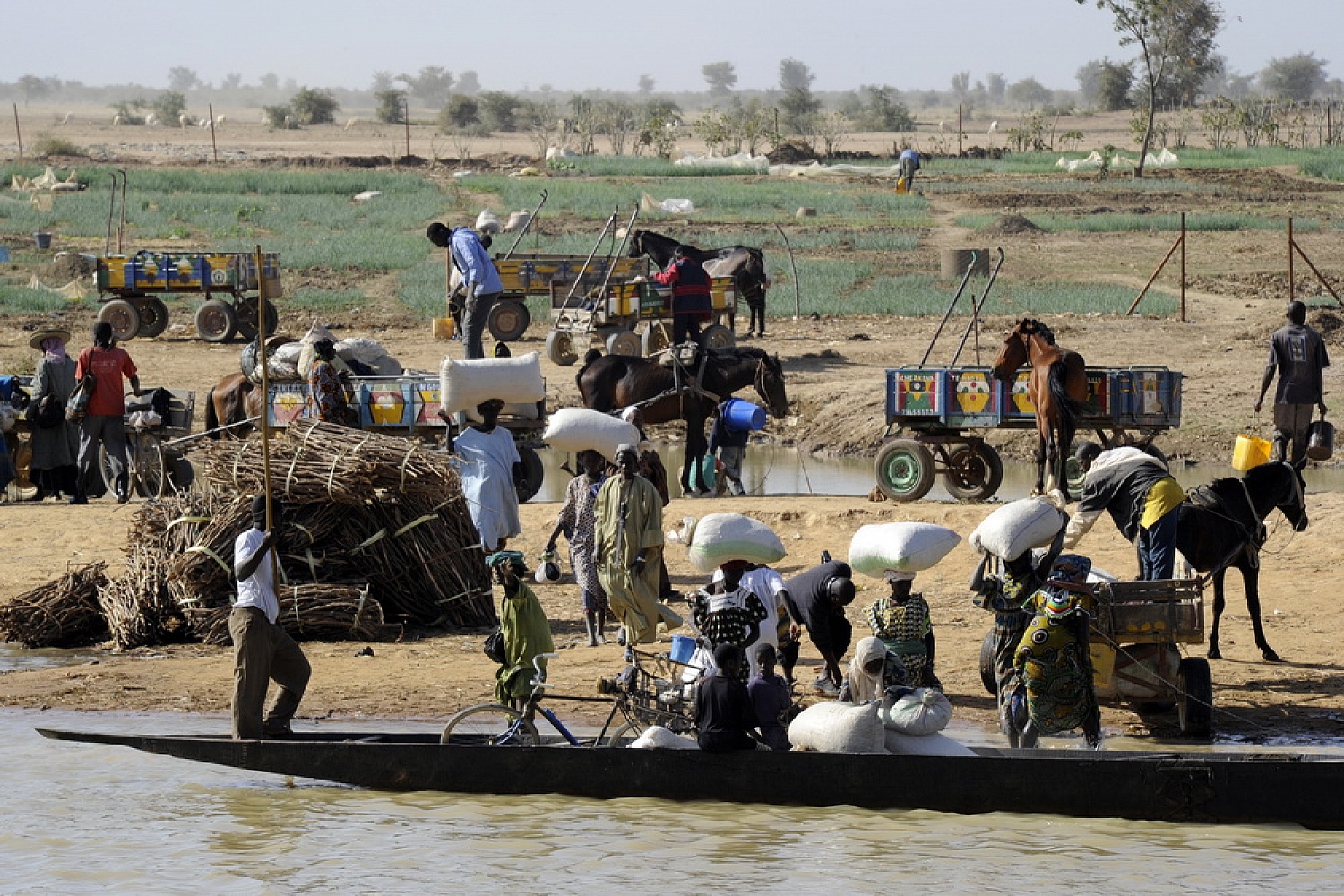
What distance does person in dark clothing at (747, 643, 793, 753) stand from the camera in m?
8.80

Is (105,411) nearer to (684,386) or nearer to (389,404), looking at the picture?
(389,404)

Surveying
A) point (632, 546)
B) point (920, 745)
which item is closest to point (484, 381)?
point (632, 546)

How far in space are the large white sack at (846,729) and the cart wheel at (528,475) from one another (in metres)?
8.23

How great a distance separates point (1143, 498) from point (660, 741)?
3.74 m

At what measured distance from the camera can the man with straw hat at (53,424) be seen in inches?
678

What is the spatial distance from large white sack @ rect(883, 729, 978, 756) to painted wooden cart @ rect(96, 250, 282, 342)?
18.7m

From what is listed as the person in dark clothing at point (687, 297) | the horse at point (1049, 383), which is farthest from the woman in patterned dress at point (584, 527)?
the person in dark clothing at point (687, 297)

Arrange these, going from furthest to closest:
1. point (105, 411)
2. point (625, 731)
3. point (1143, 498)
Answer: point (105, 411), point (1143, 498), point (625, 731)

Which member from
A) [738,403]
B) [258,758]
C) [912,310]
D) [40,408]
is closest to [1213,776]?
[258,758]

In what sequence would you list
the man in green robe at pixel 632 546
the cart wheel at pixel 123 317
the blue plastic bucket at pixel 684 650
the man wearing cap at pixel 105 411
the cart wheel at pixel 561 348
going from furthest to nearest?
1. the cart wheel at pixel 123 317
2. the cart wheel at pixel 561 348
3. the man wearing cap at pixel 105 411
4. the man in green robe at pixel 632 546
5. the blue plastic bucket at pixel 684 650

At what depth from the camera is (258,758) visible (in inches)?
357

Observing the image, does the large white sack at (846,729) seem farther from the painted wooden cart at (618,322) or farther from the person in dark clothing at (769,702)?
the painted wooden cart at (618,322)

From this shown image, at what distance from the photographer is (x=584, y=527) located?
12008 mm

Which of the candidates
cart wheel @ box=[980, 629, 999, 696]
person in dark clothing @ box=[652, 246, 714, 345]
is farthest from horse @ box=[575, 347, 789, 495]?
cart wheel @ box=[980, 629, 999, 696]
